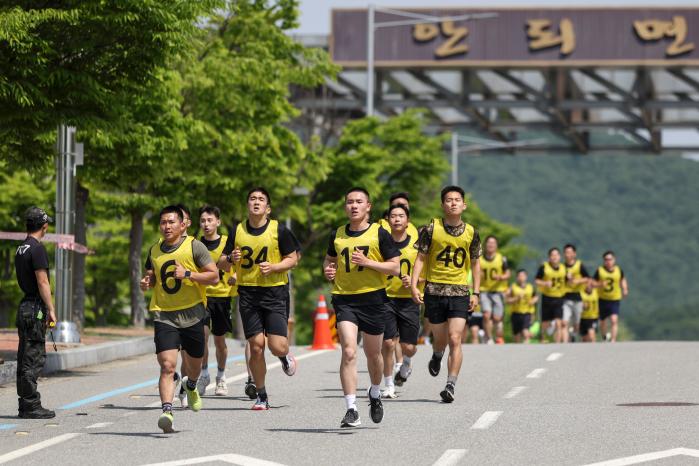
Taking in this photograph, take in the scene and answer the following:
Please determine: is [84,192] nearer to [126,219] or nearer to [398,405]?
[398,405]

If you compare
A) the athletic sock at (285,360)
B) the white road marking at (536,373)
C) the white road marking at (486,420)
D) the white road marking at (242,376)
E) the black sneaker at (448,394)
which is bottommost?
the white road marking at (242,376)

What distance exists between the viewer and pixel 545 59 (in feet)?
171

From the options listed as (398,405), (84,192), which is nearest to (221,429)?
(398,405)

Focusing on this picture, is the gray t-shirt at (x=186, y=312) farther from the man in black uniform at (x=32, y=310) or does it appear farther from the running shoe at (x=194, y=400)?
the man in black uniform at (x=32, y=310)

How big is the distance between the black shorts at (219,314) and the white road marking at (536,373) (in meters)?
3.97

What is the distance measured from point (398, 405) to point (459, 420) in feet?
4.96

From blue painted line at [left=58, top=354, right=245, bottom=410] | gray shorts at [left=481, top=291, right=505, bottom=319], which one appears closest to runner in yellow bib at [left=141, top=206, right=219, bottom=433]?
blue painted line at [left=58, top=354, right=245, bottom=410]

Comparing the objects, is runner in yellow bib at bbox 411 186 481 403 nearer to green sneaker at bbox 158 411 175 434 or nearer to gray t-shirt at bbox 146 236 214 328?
gray t-shirt at bbox 146 236 214 328

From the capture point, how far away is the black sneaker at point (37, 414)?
43.0ft

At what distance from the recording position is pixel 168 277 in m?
11.9

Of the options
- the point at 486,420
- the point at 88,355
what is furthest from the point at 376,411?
the point at 88,355

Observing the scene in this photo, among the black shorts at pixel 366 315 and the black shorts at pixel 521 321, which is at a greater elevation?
the black shorts at pixel 366 315

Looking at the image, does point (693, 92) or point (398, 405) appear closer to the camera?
point (398, 405)

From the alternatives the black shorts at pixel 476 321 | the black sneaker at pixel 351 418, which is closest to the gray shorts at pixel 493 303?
the black shorts at pixel 476 321
